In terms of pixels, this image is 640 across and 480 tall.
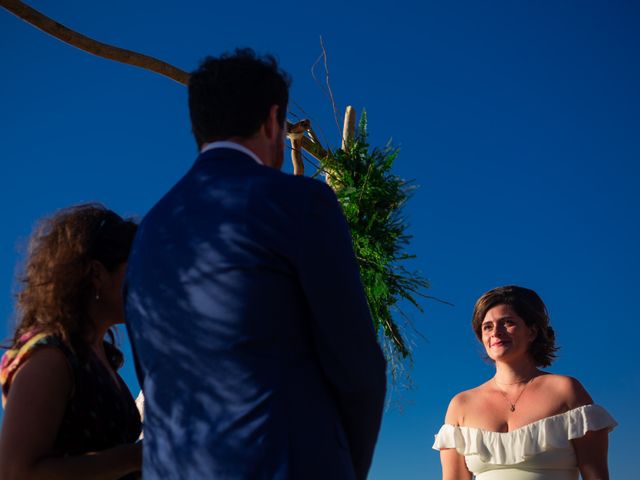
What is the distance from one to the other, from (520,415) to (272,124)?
9.11 ft

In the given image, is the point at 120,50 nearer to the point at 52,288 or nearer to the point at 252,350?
the point at 52,288

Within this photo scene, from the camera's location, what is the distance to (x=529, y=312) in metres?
4.27

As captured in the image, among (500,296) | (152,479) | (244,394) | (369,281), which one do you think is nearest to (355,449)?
(244,394)

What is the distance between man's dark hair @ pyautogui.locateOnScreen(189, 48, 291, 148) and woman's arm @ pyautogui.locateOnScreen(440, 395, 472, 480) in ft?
9.38

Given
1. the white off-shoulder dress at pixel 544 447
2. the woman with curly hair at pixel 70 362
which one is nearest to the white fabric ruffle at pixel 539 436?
the white off-shoulder dress at pixel 544 447

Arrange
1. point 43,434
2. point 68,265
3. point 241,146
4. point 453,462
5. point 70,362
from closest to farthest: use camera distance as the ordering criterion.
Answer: point 241,146, point 43,434, point 70,362, point 68,265, point 453,462

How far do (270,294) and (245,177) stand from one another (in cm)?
28

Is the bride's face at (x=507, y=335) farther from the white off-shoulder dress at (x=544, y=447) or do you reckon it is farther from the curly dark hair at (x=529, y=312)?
the white off-shoulder dress at (x=544, y=447)

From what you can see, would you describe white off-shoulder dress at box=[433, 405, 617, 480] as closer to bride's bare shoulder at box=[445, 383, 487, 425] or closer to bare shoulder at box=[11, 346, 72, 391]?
bride's bare shoulder at box=[445, 383, 487, 425]

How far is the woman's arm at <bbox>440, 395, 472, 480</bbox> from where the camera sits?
423 centimetres

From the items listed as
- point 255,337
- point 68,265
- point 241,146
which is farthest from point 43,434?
point 241,146

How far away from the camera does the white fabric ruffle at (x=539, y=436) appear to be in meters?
3.83

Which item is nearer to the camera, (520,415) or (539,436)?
(539,436)

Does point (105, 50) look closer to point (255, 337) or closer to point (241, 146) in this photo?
point (241, 146)
